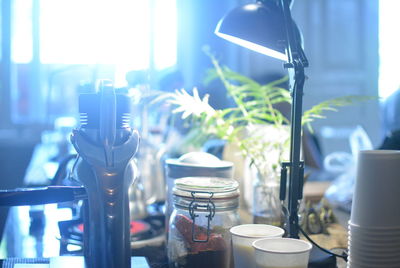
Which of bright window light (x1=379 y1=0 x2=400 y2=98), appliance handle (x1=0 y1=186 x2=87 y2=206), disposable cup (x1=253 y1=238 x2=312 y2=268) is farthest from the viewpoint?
bright window light (x1=379 y1=0 x2=400 y2=98)

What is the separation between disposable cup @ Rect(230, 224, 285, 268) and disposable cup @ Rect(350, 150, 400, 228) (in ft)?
0.40

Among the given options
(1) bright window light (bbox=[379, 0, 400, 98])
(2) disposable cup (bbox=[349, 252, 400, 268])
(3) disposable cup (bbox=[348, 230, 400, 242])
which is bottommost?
(2) disposable cup (bbox=[349, 252, 400, 268])

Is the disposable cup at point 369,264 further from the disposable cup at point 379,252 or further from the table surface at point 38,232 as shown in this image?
the table surface at point 38,232

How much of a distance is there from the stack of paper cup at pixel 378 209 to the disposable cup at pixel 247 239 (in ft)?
0.37

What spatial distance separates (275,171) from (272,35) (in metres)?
0.29

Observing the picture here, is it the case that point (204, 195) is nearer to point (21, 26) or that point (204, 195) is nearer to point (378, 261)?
point (378, 261)

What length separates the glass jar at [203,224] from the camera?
0.78 metres

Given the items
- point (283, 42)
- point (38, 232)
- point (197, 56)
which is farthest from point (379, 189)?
point (197, 56)

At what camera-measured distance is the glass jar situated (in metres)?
0.78

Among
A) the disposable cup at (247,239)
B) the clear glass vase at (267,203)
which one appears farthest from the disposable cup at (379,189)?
the clear glass vase at (267,203)

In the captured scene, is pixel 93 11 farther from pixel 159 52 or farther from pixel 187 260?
pixel 187 260

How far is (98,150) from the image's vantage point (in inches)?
27.8

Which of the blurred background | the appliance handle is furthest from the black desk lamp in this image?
the blurred background

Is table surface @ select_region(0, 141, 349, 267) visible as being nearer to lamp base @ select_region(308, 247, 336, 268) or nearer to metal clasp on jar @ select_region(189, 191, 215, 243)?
lamp base @ select_region(308, 247, 336, 268)
